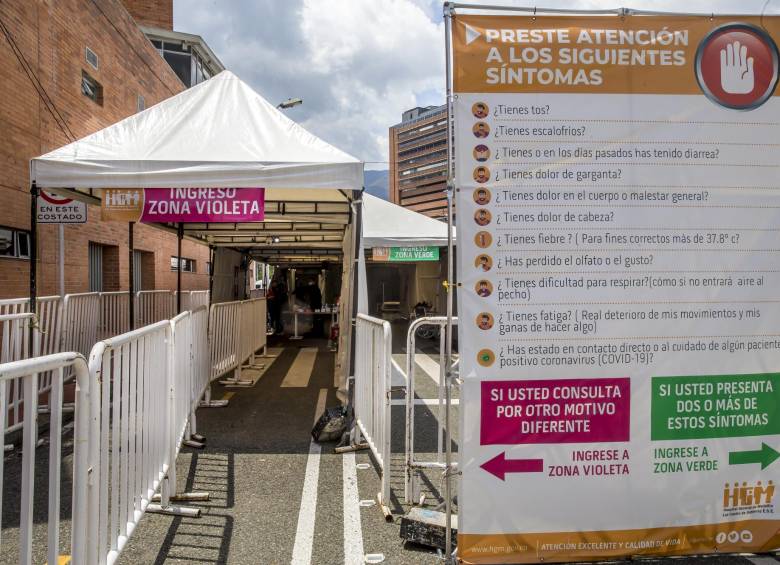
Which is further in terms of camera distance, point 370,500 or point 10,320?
point 10,320

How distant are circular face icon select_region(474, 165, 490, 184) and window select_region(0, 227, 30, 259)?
30.8 ft

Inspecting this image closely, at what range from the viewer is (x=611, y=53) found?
10.5 ft

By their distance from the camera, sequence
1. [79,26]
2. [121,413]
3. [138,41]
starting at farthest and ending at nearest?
[138,41], [79,26], [121,413]

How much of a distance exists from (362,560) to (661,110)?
10.5ft

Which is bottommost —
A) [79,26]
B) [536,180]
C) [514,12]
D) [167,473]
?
[167,473]

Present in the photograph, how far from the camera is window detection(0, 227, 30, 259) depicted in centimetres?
949

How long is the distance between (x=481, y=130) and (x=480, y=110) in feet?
0.37

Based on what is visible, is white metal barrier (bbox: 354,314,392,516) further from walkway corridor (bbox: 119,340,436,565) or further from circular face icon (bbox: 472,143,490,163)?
circular face icon (bbox: 472,143,490,163)

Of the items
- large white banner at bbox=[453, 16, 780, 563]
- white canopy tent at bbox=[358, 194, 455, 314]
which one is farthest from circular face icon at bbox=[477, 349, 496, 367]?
white canopy tent at bbox=[358, 194, 455, 314]

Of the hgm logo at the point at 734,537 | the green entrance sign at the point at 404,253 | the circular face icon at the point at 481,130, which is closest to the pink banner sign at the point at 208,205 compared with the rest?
the circular face icon at the point at 481,130

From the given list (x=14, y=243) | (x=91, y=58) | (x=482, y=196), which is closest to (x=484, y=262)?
(x=482, y=196)

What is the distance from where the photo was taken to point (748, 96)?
326 cm

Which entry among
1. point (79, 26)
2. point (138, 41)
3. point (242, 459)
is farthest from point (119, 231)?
point (242, 459)

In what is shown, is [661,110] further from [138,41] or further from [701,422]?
[138,41]
